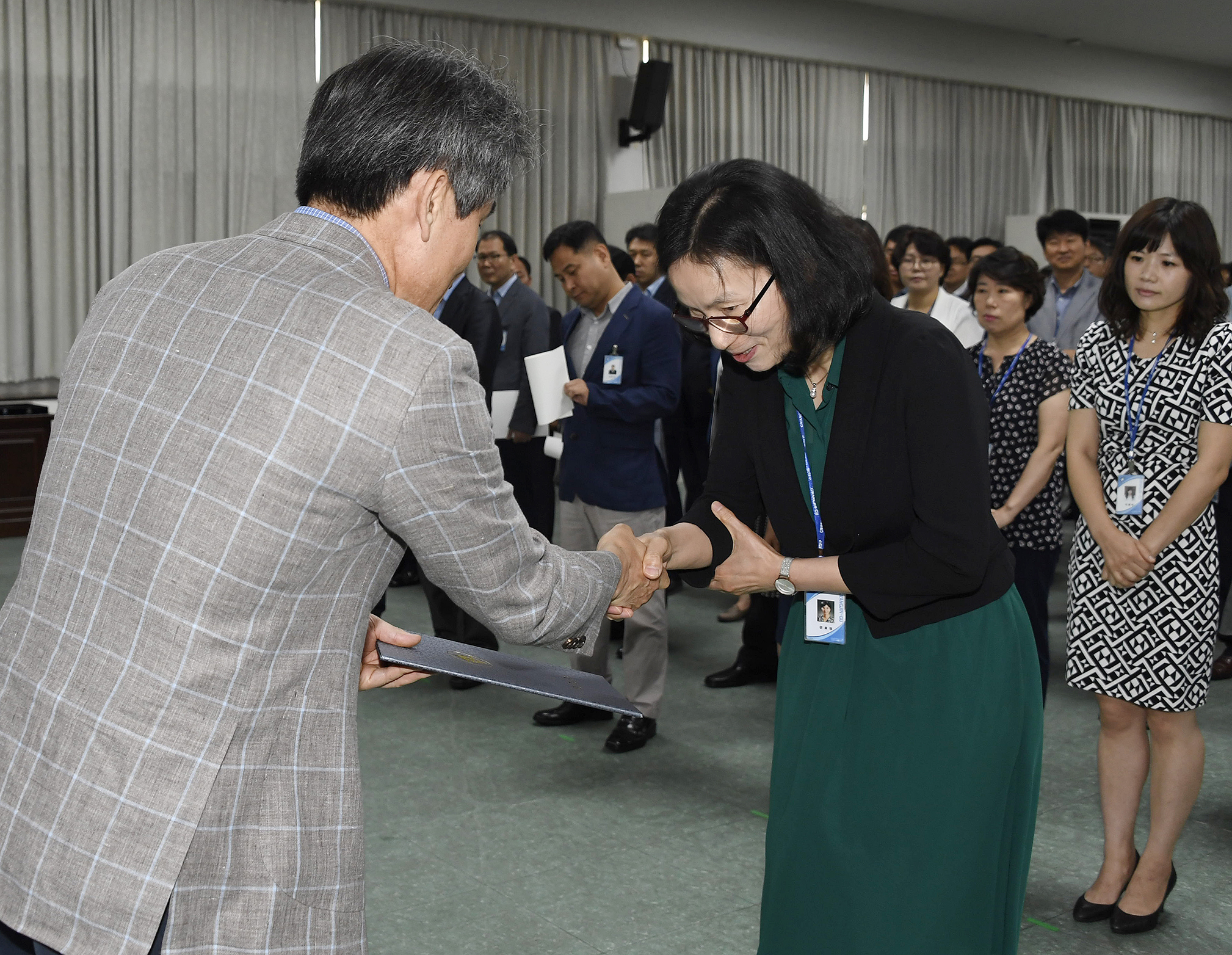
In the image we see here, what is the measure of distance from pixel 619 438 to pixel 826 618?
218cm

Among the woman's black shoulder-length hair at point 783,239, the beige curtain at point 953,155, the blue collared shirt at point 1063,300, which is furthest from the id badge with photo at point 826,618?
the beige curtain at point 953,155

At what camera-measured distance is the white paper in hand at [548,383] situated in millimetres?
3857

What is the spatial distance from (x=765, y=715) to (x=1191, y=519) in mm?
1820

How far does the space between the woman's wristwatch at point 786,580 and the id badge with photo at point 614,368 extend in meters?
2.20

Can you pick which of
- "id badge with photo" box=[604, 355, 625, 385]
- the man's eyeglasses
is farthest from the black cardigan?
"id badge with photo" box=[604, 355, 625, 385]

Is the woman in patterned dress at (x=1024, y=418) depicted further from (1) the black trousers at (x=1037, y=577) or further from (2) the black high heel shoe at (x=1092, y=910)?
(2) the black high heel shoe at (x=1092, y=910)

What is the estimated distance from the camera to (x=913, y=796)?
1.65 meters

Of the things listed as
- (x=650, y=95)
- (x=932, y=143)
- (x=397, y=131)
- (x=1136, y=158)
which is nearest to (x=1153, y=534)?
(x=397, y=131)

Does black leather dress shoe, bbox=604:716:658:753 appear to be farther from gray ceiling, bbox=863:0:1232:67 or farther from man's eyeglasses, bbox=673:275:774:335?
gray ceiling, bbox=863:0:1232:67

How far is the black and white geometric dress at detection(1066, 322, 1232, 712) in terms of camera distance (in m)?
2.46

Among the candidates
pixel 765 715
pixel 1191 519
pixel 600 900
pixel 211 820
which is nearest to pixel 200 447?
pixel 211 820

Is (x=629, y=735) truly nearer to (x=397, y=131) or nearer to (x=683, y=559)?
(x=683, y=559)

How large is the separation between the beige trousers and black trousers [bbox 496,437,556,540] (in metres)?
1.40

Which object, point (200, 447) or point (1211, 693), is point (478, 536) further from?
point (1211, 693)
